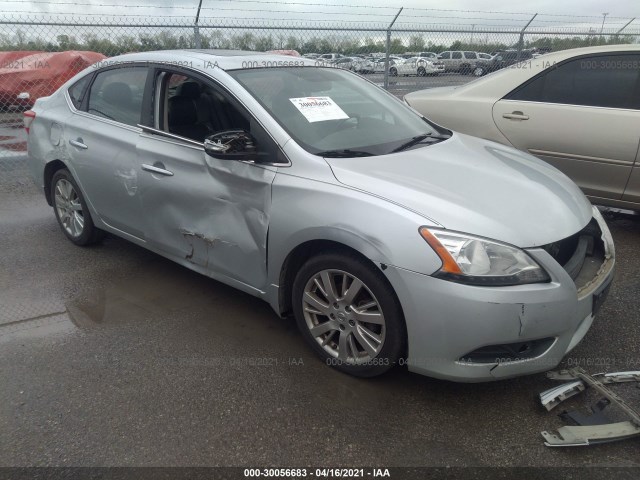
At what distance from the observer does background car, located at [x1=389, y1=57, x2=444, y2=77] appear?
10.8 meters

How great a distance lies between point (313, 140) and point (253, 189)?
17.3 inches

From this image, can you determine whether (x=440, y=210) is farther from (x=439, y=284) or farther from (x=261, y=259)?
(x=261, y=259)

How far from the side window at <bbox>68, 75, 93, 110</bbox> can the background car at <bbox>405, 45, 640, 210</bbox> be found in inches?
135

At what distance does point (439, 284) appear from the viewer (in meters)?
2.33

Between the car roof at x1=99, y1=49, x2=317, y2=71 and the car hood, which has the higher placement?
the car roof at x1=99, y1=49, x2=317, y2=71

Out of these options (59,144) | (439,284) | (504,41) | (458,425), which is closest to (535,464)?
(458,425)

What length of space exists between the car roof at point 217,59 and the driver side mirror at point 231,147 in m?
0.61

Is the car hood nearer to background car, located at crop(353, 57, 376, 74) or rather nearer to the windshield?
the windshield

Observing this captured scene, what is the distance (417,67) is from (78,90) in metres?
9.18

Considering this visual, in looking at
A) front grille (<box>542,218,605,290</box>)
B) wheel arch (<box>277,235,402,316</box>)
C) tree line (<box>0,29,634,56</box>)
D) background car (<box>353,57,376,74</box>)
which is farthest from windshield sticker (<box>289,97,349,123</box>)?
background car (<box>353,57,376,74</box>)

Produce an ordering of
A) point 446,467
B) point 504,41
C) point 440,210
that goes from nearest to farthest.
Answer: point 446,467
point 440,210
point 504,41

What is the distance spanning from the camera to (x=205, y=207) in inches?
127

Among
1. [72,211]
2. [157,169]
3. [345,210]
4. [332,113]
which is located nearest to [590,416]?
[345,210]

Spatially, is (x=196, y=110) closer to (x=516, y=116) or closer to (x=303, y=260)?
(x=303, y=260)
